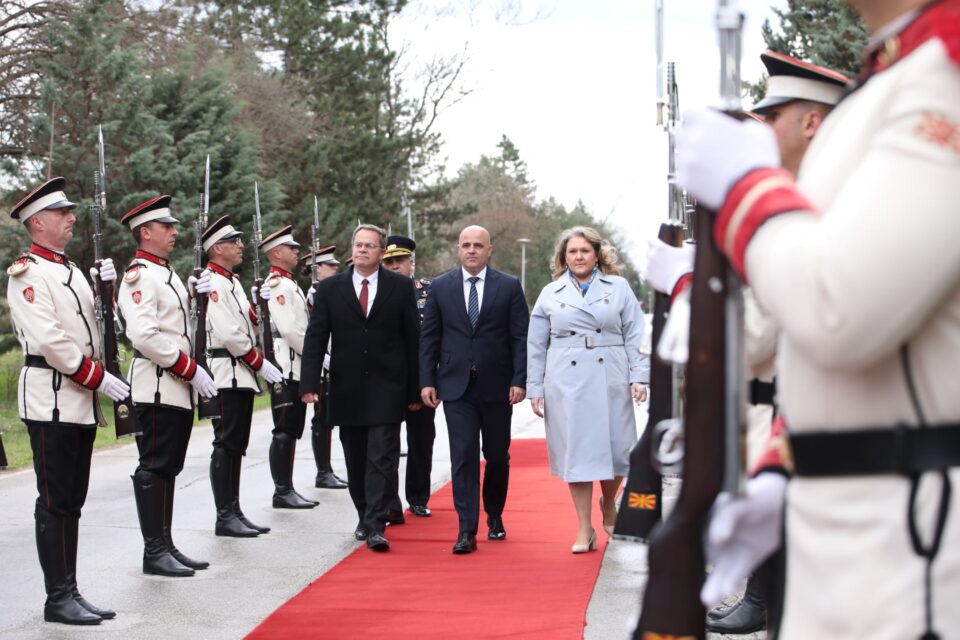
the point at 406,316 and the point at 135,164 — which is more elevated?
the point at 135,164

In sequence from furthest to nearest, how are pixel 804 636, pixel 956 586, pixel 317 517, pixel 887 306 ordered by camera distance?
pixel 317 517 < pixel 804 636 < pixel 956 586 < pixel 887 306

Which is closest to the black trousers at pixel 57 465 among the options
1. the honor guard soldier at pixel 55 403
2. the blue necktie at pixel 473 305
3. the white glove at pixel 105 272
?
the honor guard soldier at pixel 55 403

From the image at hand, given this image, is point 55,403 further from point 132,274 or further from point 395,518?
point 395,518

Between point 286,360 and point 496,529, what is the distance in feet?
10.4

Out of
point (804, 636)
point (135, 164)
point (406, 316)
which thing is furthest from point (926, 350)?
point (135, 164)

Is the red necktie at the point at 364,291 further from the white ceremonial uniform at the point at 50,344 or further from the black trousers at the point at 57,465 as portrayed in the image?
the black trousers at the point at 57,465

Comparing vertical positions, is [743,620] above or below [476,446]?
below

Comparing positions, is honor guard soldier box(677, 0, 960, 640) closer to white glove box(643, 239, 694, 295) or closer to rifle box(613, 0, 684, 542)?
white glove box(643, 239, 694, 295)

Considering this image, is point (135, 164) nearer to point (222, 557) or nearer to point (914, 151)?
point (222, 557)

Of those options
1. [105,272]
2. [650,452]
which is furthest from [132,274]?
[650,452]

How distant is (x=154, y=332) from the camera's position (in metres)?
7.55

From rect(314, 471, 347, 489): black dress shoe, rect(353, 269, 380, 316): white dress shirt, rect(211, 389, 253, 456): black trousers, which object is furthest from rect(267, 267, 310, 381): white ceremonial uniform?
rect(353, 269, 380, 316): white dress shirt

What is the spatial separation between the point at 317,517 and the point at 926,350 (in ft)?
28.0

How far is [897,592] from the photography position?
1.85m
